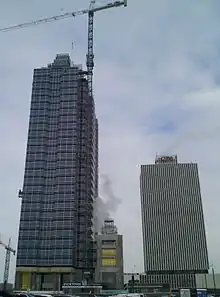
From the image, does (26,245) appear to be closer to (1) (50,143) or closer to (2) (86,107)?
(1) (50,143)

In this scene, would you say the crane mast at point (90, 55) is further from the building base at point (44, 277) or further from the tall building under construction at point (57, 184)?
the building base at point (44, 277)

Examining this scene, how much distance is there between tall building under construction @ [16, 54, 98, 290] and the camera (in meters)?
153

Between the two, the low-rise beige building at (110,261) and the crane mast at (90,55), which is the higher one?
the crane mast at (90,55)

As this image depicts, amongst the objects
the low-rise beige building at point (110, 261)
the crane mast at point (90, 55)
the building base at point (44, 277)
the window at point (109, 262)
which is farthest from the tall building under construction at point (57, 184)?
the window at point (109, 262)

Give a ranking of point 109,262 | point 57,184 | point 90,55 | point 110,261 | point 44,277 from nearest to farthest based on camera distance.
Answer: point 44,277 → point 57,184 → point 110,261 → point 109,262 → point 90,55

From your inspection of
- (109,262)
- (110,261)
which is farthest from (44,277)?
(110,261)

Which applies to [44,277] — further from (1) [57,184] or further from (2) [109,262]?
(1) [57,184]

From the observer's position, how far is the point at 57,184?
16375 cm

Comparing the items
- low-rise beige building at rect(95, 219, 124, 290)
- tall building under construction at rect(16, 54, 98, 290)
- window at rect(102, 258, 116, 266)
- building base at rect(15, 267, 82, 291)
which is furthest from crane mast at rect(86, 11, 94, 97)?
building base at rect(15, 267, 82, 291)

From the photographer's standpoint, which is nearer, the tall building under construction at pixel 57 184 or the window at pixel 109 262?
the tall building under construction at pixel 57 184

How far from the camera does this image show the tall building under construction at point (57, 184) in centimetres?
15275

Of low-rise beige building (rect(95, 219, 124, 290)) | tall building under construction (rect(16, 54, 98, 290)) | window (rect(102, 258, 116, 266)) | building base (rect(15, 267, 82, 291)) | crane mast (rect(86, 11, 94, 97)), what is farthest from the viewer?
window (rect(102, 258, 116, 266))

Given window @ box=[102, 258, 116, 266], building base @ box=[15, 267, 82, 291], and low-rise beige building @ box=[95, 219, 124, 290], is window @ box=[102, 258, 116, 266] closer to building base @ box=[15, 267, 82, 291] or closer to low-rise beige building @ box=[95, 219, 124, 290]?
low-rise beige building @ box=[95, 219, 124, 290]

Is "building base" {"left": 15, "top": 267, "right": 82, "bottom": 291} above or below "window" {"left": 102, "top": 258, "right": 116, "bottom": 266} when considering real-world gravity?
below
